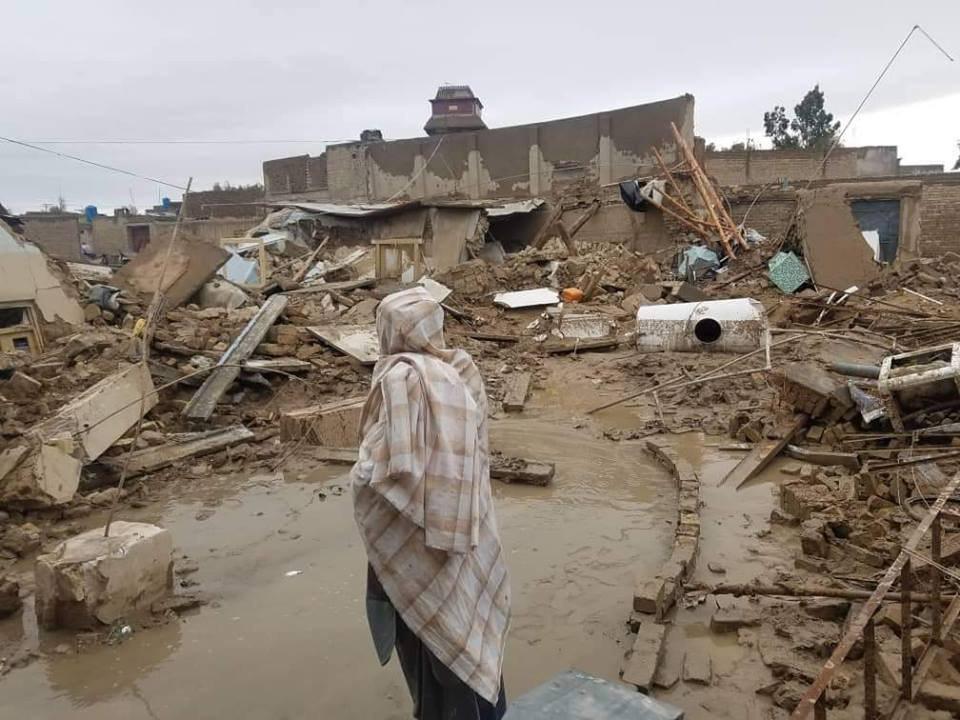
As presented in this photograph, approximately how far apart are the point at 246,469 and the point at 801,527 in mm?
4776

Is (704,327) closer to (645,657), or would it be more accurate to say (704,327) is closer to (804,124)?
(645,657)

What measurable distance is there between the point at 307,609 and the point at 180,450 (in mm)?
3531

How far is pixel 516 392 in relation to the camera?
9.35m

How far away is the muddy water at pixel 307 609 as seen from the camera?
326 centimetres

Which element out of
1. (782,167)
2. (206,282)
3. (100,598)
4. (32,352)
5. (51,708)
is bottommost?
(51,708)

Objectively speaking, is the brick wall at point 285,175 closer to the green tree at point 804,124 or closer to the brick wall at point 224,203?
the brick wall at point 224,203

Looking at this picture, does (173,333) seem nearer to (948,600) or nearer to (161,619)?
(161,619)

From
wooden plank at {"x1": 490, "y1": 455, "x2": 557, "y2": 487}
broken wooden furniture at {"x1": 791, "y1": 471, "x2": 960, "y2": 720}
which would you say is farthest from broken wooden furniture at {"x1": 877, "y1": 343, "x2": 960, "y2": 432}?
wooden plank at {"x1": 490, "y1": 455, "x2": 557, "y2": 487}

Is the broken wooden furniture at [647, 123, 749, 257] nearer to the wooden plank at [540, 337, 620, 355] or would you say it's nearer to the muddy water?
the wooden plank at [540, 337, 620, 355]

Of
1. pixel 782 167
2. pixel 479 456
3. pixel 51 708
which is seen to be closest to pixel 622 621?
pixel 479 456

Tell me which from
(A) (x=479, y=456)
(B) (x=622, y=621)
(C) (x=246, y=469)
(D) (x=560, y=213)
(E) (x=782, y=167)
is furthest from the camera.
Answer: (E) (x=782, y=167)

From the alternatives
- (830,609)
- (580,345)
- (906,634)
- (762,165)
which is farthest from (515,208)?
(906,634)

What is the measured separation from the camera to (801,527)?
463 cm

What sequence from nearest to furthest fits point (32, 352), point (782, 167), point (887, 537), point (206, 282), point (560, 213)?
point (887, 537)
point (32, 352)
point (206, 282)
point (560, 213)
point (782, 167)
